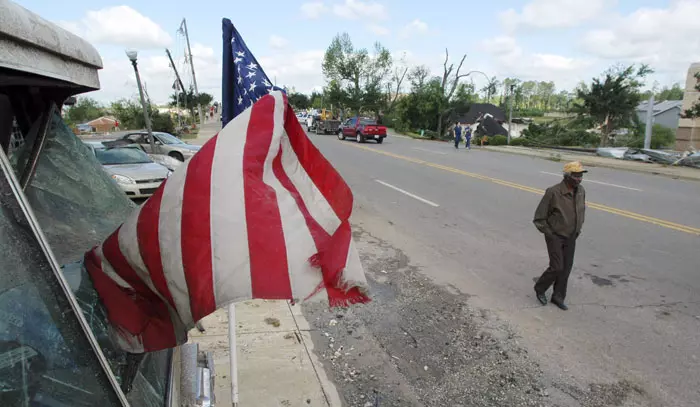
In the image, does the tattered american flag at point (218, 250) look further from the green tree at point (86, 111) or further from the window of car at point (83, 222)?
the green tree at point (86, 111)

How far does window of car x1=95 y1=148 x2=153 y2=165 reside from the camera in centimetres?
1070

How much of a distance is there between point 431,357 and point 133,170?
26.6ft

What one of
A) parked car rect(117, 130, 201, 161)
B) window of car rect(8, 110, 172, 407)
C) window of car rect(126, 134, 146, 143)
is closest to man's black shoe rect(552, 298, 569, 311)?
window of car rect(8, 110, 172, 407)

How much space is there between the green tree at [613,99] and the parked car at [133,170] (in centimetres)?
2663

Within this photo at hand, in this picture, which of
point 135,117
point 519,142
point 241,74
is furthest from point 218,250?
point 135,117

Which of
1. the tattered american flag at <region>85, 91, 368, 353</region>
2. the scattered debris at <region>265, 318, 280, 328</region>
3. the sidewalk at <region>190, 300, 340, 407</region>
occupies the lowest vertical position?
the sidewalk at <region>190, 300, 340, 407</region>

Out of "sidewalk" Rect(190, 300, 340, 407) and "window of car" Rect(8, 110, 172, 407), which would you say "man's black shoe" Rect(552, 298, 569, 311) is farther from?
"window of car" Rect(8, 110, 172, 407)

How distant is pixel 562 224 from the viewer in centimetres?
529

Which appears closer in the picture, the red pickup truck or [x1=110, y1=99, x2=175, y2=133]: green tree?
the red pickup truck

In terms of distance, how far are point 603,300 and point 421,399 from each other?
2.91 m

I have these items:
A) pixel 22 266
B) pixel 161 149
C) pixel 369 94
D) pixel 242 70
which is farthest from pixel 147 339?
pixel 369 94

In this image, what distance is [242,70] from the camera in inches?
142

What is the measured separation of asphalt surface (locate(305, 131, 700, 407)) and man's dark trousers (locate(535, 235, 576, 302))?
0.82ft

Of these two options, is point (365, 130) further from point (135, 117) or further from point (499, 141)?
point (135, 117)
